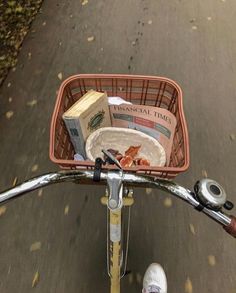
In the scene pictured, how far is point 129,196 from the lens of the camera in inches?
40.2

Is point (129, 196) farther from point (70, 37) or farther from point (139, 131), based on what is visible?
point (70, 37)

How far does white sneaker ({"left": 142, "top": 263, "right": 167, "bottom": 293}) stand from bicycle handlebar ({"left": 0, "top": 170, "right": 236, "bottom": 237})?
2.56 ft

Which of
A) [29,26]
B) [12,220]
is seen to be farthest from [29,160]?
[29,26]

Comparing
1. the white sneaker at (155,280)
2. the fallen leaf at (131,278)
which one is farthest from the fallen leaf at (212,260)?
the fallen leaf at (131,278)

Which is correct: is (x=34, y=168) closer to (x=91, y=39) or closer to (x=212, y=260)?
(x=212, y=260)

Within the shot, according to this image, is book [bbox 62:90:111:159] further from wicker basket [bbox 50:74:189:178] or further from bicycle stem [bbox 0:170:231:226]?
bicycle stem [bbox 0:170:231:226]

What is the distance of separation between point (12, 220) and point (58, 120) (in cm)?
96

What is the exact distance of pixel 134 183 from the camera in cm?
84

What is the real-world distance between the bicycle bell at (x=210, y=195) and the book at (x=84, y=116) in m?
0.49

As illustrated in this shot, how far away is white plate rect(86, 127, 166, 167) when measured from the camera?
1.17 meters

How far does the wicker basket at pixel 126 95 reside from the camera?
106cm

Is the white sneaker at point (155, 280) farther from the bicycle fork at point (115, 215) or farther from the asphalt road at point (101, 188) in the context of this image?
the bicycle fork at point (115, 215)

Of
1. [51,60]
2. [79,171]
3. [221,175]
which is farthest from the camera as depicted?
[51,60]

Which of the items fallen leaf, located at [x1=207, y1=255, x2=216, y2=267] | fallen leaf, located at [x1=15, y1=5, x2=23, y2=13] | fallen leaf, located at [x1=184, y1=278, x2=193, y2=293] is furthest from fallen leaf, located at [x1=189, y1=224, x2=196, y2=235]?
fallen leaf, located at [x1=15, y1=5, x2=23, y2=13]
